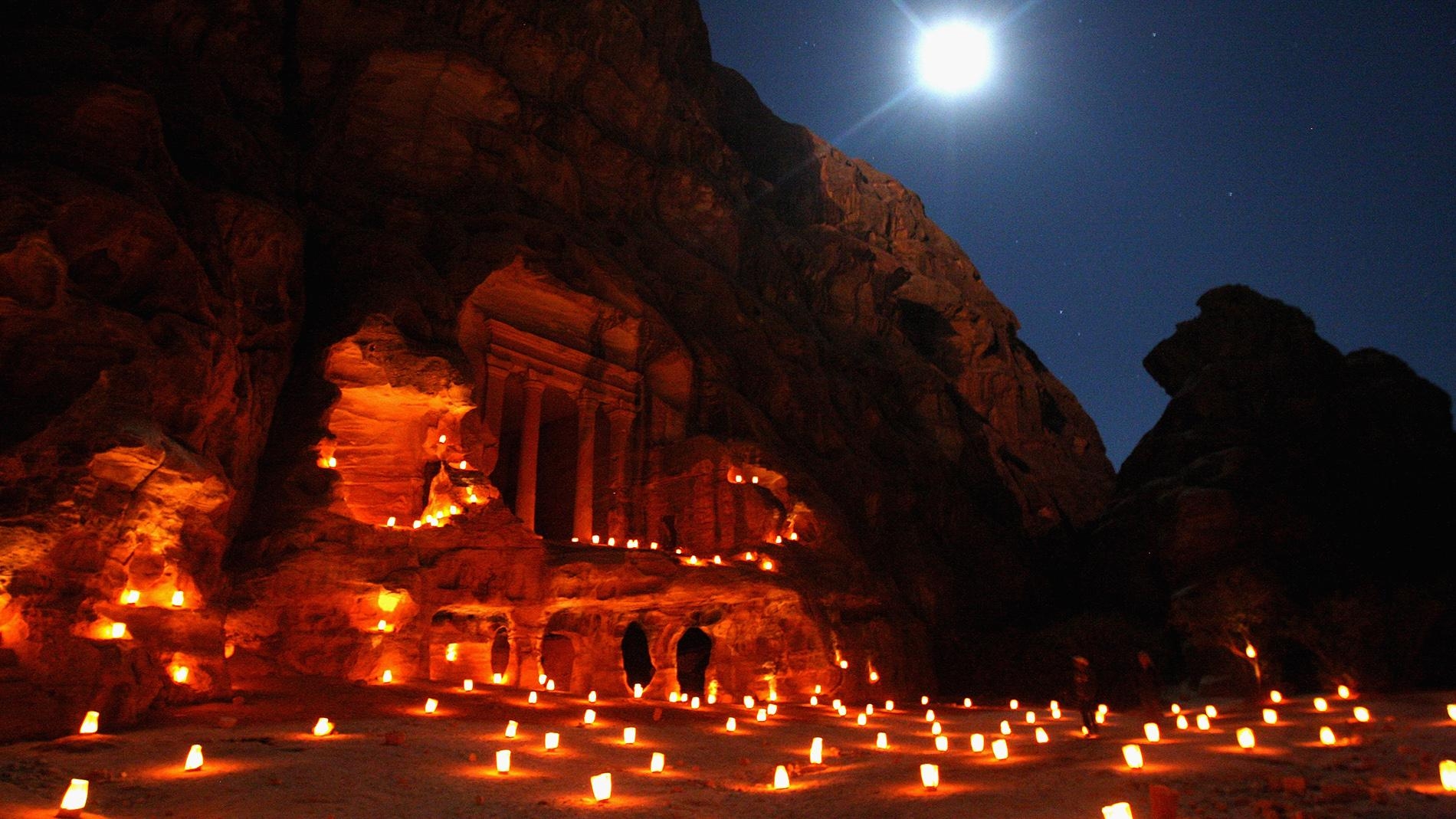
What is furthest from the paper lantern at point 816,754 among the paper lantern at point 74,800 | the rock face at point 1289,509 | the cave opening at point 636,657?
the rock face at point 1289,509

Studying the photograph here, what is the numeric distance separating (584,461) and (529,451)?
87.2 inches

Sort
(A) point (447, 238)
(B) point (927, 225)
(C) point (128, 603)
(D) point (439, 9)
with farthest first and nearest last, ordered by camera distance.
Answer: (B) point (927, 225)
(D) point (439, 9)
(A) point (447, 238)
(C) point (128, 603)

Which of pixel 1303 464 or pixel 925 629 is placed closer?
pixel 925 629

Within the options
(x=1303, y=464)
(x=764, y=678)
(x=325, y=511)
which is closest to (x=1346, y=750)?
(x=764, y=678)

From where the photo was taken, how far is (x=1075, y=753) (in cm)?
1266

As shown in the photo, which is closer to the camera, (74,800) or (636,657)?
(74,800)

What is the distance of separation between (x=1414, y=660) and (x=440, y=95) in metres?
41.7

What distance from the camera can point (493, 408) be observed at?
29.9m

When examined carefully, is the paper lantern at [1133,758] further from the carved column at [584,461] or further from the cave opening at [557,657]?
the cave opening at [557,657]

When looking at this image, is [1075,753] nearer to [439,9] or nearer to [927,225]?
[439,9]

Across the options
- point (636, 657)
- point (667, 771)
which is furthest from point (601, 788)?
point (636, 657)

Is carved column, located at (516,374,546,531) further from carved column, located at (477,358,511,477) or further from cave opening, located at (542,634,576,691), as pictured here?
cave opening, located at (542,634,576,691)

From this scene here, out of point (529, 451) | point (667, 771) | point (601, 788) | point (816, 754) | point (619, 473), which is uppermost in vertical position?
point (529, 451)

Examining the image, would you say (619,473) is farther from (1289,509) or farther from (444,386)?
(1289,509)
